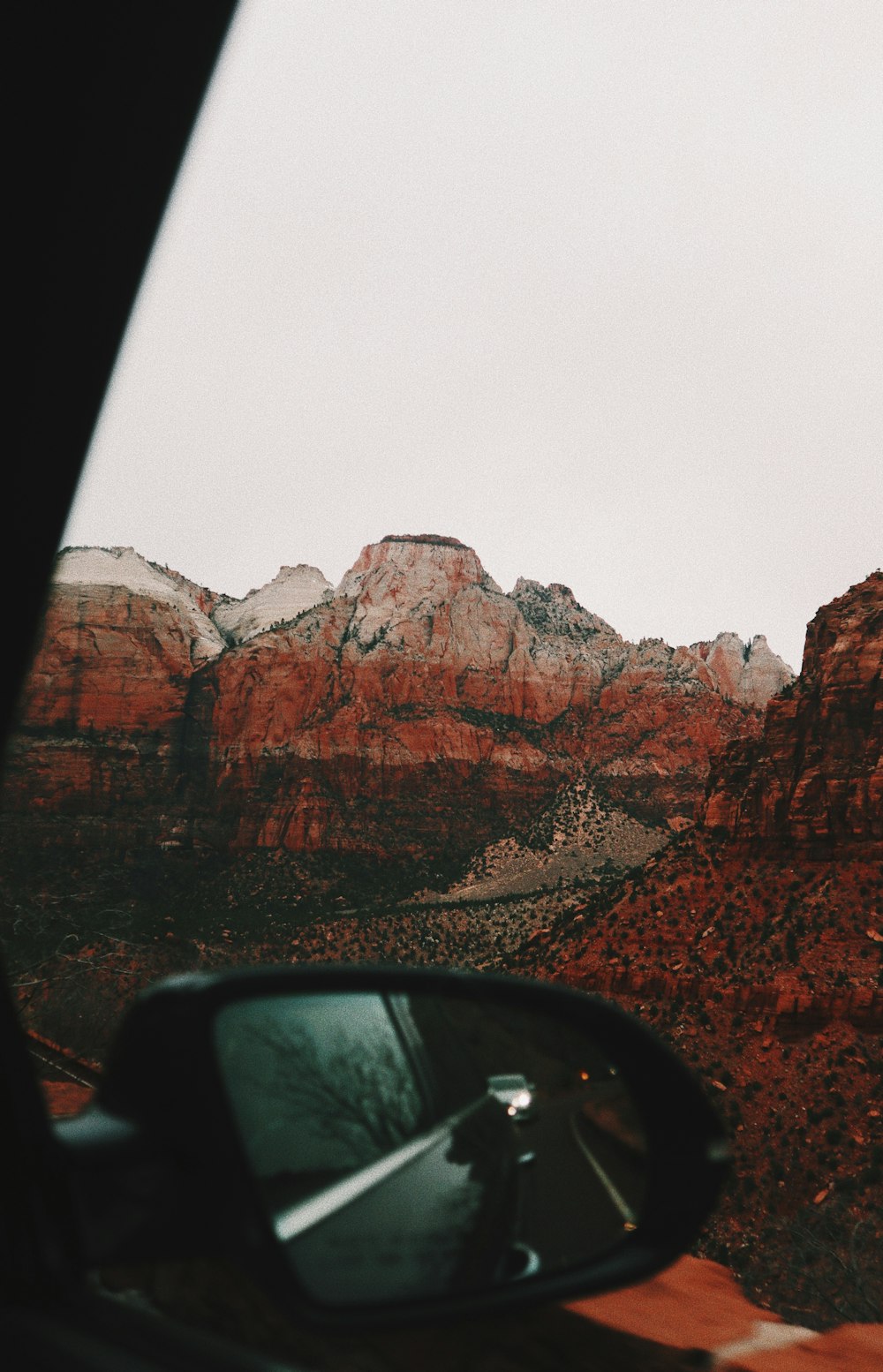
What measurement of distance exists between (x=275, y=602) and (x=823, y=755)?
93.9 m

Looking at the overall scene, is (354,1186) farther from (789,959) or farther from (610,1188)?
(789,959)

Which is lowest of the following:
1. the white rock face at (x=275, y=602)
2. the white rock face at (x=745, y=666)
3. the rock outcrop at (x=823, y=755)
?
the rock outcrop at (x=823, y=755)

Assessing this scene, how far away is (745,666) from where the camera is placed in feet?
454

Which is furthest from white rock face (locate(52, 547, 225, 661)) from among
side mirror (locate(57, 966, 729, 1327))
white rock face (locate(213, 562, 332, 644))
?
side mirror (locate(57, 966, 729, 1327))

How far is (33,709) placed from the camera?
84.8 m

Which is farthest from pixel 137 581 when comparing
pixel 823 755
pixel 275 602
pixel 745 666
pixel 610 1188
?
pixel 610 1188

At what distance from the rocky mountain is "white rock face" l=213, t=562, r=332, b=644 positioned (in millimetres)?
3713

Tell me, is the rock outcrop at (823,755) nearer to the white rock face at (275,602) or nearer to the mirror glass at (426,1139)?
the mirror glass at (426,1139)

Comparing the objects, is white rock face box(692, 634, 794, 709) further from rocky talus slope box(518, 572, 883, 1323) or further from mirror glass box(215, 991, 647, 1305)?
mirror glass box(215, 991, 647, 1305)

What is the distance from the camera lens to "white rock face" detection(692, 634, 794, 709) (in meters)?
133

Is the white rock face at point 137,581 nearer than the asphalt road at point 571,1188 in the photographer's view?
No

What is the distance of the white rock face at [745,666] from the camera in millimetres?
132875

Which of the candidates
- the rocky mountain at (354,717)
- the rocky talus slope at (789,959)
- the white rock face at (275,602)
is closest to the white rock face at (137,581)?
the rocky mountain at (354,717)

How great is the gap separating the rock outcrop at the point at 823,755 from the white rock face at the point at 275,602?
8137 centimetres
